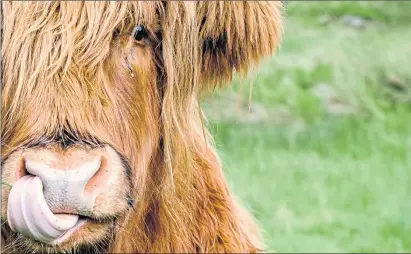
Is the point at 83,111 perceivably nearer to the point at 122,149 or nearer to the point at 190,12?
the point at 122,149

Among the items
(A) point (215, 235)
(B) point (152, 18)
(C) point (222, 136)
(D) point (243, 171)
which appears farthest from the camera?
(C) point (222, 136)

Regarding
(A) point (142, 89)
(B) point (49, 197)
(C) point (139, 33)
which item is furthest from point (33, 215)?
(C) point (139, 33)

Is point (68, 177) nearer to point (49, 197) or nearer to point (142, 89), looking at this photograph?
point (49, 197)

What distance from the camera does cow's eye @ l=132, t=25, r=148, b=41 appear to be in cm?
283

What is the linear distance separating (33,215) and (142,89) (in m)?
0.58

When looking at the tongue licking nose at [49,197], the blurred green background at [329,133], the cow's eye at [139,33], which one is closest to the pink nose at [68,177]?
the tongue licking nose at [49,197]

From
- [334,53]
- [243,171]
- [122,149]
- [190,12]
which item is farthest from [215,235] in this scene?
[334,53]

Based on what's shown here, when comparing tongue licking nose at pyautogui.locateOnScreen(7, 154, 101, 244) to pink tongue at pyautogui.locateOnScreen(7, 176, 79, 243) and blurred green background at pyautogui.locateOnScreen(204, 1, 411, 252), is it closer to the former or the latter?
pink tongue at pyautogui.locateOnScreen(7, 176, 79, 243)

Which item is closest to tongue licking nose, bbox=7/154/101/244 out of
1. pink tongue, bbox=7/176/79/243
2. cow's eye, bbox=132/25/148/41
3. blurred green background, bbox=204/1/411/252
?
pink tongue, bbox=7/176/79/243

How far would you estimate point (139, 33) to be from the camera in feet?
9.36

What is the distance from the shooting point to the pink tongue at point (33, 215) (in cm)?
248

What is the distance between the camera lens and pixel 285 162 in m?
7.62

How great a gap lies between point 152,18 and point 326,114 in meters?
6.53

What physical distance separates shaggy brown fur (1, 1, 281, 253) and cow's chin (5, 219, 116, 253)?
1cm
